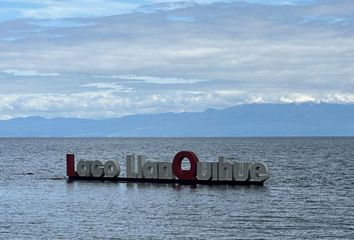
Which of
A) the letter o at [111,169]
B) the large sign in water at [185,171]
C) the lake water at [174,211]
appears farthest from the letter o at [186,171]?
the letter o at [111,169]

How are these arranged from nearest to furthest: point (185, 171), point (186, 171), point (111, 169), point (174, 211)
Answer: point (174, 211) → point (186, 171) → point (185, 171) → point (111, 169)

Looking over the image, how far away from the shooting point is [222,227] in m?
47.1

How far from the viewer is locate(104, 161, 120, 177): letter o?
262 feet

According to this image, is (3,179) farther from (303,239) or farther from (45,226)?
(303,239)

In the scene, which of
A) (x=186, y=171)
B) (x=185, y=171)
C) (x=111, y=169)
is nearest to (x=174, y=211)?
(x=186, y=171)

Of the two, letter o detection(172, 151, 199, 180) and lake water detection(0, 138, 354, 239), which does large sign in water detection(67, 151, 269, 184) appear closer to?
letter o detection(172, 151, 199, 180)

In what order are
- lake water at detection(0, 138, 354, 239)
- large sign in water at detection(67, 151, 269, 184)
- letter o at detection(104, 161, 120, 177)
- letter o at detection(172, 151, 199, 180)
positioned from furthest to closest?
letter o at detection(104, 161, 120, 177) → letter o at detection(172, 151, 199, 180) → large sign in water at detection(67, 151, 269, 184) → lake water at detection(0, 138, 354, 239)

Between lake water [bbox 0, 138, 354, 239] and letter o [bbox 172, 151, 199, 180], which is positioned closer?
lake water [bbox 0, 138, 354, 239]

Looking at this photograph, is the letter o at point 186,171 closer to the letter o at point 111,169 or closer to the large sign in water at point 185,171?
the large sign in water at point 185,171

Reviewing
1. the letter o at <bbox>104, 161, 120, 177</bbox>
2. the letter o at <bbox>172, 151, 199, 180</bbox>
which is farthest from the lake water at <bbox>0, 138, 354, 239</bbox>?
the letter o at <bbox>104, 161, 120, 177</bbox>

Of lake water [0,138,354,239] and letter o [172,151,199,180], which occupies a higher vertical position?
letter o [172,151,199,180]

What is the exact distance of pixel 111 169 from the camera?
80438mm

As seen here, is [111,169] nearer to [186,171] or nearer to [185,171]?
[185,171]

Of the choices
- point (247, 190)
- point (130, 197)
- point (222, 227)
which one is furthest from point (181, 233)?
point (247, 190)
